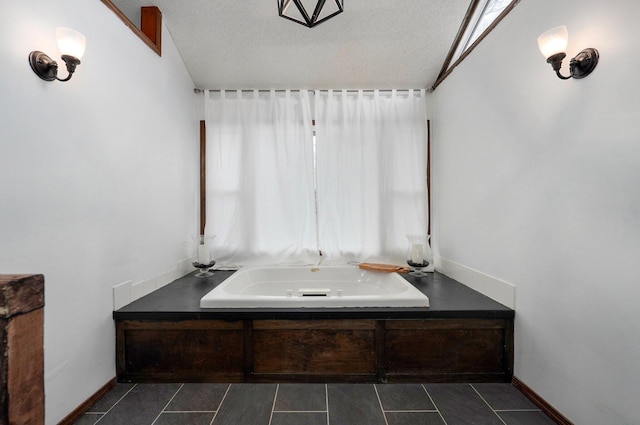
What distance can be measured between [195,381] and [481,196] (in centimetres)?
215

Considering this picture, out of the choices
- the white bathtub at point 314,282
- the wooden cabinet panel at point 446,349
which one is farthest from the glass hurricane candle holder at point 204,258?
the wooden cabinet panel at point 446,349

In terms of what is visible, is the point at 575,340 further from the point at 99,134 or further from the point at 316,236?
the point at 99,134

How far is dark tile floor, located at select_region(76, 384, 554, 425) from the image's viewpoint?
135 cm

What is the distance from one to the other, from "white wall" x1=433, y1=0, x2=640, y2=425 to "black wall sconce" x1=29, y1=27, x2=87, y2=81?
2.17 meters

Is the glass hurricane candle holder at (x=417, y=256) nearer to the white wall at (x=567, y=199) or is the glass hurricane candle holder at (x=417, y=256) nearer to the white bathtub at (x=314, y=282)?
the white bathtub at (x=314, y=282)

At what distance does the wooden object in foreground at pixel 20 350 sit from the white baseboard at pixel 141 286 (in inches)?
53.9

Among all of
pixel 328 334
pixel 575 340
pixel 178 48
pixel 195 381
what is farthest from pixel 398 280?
pixel 178 48

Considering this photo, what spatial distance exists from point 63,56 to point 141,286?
132 centimetres

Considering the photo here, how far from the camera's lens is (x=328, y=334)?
64.2 inches

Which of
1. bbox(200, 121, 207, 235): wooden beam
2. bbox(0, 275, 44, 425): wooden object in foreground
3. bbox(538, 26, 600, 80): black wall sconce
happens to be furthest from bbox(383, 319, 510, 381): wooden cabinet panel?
bbox(200, 121, 207, 235): wooden beam

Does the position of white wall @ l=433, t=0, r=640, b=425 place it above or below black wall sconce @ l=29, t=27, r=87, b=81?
below

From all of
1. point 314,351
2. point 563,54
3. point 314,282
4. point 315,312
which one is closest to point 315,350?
point 314,351

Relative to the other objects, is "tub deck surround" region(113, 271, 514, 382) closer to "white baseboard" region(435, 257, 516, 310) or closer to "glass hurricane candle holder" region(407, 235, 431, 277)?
"white baseboard" region(435, 257, 516, 310)

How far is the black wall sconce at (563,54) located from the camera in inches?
45.4
